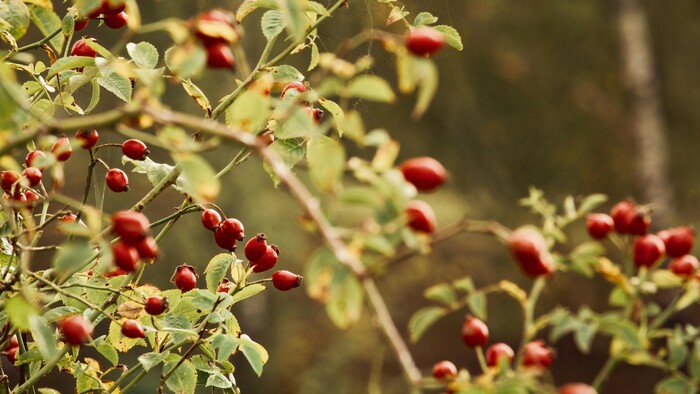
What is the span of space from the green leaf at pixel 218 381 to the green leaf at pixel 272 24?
0.32 metres

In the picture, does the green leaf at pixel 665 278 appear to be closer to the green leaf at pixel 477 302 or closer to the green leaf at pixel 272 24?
the green leaf at pixel 477 302

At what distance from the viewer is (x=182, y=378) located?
2.42 ft

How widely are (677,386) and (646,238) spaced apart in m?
0.10

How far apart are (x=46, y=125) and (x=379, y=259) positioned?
19 cm

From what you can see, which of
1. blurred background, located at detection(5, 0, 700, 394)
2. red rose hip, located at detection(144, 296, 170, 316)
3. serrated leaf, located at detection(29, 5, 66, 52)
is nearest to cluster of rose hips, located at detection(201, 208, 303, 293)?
red rose hip, located at detection(144, 296, 170, 316)

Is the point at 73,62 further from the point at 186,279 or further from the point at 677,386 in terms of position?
the point at 677,386

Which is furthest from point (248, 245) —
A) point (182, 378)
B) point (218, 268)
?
point (182, 378)

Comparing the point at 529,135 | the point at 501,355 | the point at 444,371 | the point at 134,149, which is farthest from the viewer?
the point at 529,135

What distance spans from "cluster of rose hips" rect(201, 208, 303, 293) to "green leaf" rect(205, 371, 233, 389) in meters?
0.10

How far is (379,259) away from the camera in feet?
1.34

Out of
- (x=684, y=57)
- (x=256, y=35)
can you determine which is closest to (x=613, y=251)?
(x=684, y=57)

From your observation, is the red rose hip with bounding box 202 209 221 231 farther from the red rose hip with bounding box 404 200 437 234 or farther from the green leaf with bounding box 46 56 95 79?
the red rose hip with bounding box 404 200 437 234

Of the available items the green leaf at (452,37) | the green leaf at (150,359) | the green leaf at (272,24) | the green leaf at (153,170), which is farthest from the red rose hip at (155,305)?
the green leaf at (452,37)

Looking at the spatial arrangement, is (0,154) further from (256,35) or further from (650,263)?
(256,35)
